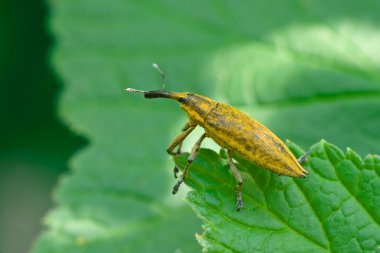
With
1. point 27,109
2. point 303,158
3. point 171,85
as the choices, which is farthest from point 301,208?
point 27,109

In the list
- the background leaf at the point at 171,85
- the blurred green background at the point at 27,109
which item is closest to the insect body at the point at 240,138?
the background leaf at the point at 171,85

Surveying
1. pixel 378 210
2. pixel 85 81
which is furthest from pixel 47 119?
pixel 378 210

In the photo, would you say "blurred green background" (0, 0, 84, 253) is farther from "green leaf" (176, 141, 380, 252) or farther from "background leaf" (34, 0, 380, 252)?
"green leaf" (176, 141, 380, 252)

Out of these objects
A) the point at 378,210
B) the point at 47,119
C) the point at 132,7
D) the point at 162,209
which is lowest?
the point at 378,210

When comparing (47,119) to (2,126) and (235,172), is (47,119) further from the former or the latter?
(235,172)

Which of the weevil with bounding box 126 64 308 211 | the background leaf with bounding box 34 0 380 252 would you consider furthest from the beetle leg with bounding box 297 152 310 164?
the background leaf with bounding box 34 0 380 252

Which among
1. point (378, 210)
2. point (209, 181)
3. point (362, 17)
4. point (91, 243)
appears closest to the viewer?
point (378, 210)

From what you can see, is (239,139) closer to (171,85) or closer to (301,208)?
(301,208)
